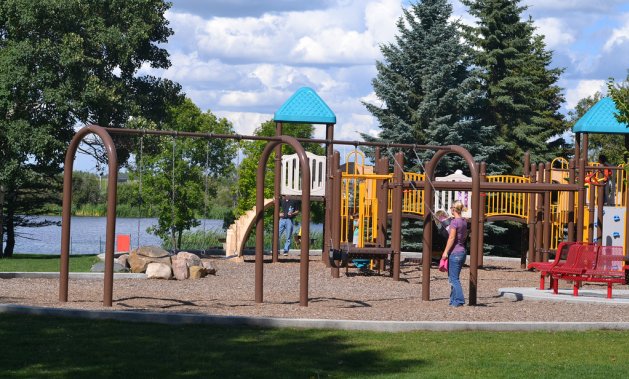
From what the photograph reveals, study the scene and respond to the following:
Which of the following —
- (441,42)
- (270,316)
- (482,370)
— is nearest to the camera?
(482,370)

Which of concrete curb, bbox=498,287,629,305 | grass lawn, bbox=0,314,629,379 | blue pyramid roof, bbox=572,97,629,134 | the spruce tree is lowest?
grass lawn, bbox=0,314,629,379

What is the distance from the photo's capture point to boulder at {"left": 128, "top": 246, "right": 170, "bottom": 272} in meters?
20.8

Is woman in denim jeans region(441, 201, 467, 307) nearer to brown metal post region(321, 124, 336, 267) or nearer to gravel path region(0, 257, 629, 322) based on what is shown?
gravel path region(0, 257, 629, 322)

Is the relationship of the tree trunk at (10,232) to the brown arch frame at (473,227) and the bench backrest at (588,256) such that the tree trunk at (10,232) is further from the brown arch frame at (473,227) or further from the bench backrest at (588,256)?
the bench backrest at (588,256)

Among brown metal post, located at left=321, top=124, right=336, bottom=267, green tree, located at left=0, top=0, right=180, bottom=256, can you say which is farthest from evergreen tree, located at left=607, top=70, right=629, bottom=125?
green tree, located at left=0, top=0, right=180, bottom=256

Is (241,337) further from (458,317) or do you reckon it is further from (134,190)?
(134,190)

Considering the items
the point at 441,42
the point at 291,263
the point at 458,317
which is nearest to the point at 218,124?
the point at 441,42

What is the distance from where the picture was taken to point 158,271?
66.8 ft

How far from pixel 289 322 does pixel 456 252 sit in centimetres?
417

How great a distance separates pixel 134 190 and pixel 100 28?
6.02m

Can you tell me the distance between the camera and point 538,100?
4381 centimetres

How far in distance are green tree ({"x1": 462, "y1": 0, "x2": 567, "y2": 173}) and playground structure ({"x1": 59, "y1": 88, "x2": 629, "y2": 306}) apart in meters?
13.9

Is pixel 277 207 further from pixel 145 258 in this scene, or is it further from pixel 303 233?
pixel 303 233

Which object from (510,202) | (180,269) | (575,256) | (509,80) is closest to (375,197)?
(510,202)
